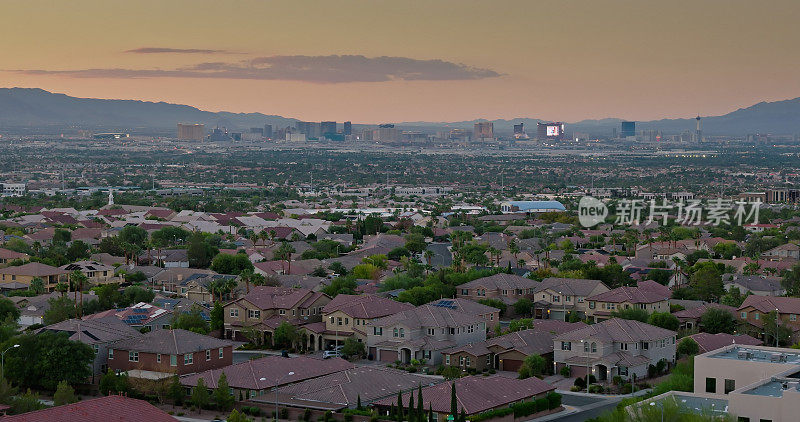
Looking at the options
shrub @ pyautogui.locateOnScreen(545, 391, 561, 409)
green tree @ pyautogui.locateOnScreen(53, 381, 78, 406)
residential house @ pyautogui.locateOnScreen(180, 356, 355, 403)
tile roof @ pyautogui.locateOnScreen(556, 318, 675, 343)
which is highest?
tile roof @ pyautogui.locateOnScreen(556, 318, 675, 343)

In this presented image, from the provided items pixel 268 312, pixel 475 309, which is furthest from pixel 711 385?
pixel 268 312

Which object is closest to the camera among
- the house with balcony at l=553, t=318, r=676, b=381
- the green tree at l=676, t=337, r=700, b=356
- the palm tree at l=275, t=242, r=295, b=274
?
the house with balcony at l=553, t=318, r=676, b=381

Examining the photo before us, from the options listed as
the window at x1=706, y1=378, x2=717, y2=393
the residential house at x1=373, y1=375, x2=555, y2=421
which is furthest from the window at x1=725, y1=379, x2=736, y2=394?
the residential house at x1=373, y1=375, x2=555, y2=421

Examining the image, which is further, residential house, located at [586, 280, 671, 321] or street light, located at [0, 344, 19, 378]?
residential house, located at [586, 280, 671, 321]

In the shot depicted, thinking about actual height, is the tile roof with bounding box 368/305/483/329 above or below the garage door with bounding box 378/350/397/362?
above

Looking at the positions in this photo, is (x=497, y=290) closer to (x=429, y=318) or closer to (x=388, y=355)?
(x=429, y=318)

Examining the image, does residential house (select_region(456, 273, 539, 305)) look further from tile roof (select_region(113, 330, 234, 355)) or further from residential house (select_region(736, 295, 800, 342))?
tile roof (select_region(113, 330, 234, 355))
